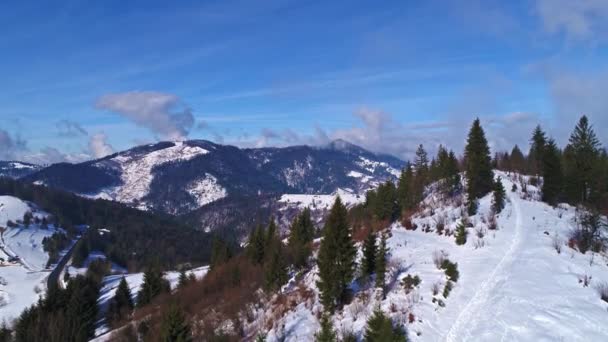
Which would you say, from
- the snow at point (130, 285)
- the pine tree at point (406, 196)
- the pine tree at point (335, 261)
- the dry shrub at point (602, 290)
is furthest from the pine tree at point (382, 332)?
the snow at point (130, 285)

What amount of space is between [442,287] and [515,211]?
18.5 m

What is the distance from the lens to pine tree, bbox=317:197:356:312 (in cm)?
2253

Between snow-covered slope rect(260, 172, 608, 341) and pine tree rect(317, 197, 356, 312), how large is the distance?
40.0 inches

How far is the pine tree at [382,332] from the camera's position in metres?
15.3

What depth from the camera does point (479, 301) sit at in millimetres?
19062

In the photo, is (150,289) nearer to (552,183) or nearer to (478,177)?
(478,177)

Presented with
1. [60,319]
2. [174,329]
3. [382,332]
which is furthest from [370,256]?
[60,319]

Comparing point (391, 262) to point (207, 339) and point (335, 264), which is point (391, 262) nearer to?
point (335, 264)

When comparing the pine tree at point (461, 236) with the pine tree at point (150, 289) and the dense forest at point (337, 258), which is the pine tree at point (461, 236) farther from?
the pine tree at point (150, 289)

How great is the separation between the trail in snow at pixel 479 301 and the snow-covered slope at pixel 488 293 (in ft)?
0.13

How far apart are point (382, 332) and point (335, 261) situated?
8106 millimetres

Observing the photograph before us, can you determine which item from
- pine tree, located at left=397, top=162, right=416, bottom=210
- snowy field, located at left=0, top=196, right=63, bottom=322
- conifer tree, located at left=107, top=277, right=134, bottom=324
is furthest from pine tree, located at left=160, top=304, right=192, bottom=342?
snowy field, located at left=0, top=196, right=63, bottom=322

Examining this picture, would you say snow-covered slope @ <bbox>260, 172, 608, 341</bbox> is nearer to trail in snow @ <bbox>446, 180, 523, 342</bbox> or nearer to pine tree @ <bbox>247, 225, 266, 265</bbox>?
trail in snow @ <bbox>446, 180, 523, 342</bbox>

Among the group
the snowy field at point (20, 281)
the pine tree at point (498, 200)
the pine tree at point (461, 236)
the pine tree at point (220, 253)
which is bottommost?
the snowy field at point (20, 281)
